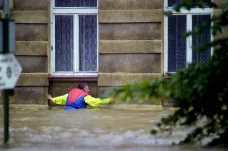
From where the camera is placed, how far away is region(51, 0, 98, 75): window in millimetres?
15805

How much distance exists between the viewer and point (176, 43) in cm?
1553

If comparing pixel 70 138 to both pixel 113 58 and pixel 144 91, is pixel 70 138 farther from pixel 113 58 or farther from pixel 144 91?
pixel 113 58

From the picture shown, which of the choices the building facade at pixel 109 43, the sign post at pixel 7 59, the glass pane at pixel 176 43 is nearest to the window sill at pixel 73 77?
the building facade at pixel 109 43

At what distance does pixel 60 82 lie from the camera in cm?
1563

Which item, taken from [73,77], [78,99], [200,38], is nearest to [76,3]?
[73,77]

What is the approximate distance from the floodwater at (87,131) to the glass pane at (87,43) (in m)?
1.34

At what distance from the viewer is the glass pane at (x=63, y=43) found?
15.9 metres

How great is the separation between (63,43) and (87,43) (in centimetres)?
60

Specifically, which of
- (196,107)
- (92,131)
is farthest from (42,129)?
(196,107)

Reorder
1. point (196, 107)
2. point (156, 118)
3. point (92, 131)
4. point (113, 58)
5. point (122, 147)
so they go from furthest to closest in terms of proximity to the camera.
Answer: point (113, 58)
point (156, 118)
point (92, 131)
point (122, 147)
point (196, 107)

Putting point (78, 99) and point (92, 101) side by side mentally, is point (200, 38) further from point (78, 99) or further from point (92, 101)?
point (78, 99)

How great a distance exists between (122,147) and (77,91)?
6.18 m

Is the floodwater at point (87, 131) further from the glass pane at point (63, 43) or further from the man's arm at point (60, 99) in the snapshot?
the glass pane at point (63, 43)

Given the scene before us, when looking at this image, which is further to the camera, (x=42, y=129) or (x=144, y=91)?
(x=42, y=129)
